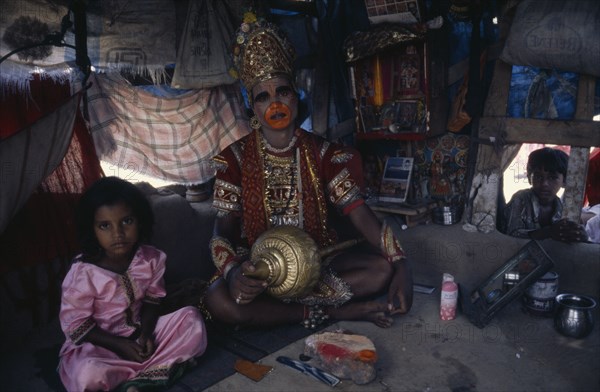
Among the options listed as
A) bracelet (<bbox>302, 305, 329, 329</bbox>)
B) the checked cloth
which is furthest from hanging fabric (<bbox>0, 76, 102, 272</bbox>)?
bracelet (<bbox>302, 305, 329, 329</bbox>)

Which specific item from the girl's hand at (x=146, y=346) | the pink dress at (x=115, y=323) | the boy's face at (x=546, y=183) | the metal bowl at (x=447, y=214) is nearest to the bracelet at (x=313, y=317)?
the pink dress at (x=115, y=323)

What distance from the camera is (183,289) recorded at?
12.2 ft

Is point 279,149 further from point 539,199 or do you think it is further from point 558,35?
point 539,199

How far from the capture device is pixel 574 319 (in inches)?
119

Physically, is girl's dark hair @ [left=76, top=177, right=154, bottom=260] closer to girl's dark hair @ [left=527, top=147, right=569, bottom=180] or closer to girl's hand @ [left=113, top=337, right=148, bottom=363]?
girl's hand @ [left=113, top=337, right=148, bottom=363]

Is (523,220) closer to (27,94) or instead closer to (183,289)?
(183,289)

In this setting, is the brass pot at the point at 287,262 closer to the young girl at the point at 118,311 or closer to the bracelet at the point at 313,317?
the bracelet at the point at 313,317

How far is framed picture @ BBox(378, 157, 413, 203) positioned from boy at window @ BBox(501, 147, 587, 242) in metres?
0.84

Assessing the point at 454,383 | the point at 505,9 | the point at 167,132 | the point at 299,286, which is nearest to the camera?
the point at 454,383

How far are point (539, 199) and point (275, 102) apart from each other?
2305mm

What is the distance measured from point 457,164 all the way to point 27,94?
3177 millimetres

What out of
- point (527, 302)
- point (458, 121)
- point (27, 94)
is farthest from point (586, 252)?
point (27, 94)

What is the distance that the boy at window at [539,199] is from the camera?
154 inches

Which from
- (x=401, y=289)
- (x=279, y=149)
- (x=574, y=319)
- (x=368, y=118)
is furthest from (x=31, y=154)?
(x=574, y=319)
